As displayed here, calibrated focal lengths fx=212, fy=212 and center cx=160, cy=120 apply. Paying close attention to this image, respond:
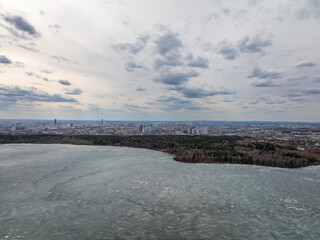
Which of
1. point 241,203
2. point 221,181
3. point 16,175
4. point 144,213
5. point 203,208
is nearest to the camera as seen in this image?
point 144,213

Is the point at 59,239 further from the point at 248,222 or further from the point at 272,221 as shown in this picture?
the point at 272,221

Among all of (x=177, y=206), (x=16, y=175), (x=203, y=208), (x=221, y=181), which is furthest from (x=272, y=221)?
(x=16, y=175)

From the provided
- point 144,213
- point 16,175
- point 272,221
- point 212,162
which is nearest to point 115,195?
point 144,213

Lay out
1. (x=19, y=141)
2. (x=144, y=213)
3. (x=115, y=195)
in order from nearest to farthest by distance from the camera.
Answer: (x=144, y=213) < (x=115, y=195) < (x=19, y=141)

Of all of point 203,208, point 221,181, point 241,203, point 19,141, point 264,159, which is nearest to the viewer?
point 203,208

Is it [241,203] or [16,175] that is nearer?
[241,203]

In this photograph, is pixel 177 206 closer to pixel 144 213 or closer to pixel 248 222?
pixel 144 213

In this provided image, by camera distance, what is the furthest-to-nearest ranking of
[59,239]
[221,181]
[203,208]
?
1. [221,181]
2. [203,208]
3. [59,239]
